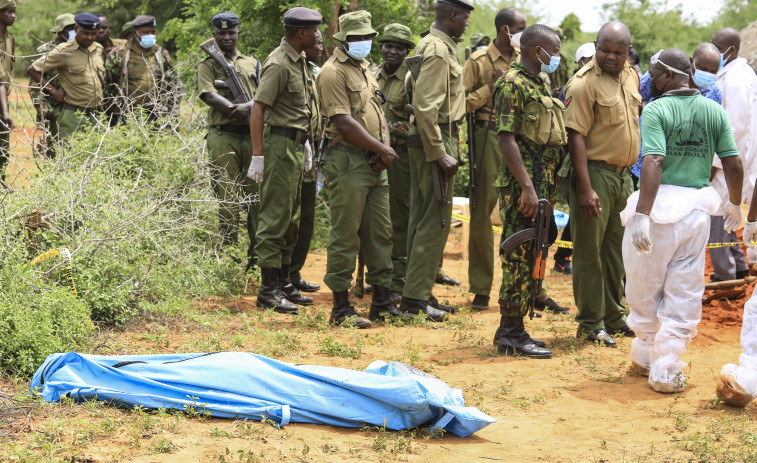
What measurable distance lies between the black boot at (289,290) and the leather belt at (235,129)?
1.37 metres

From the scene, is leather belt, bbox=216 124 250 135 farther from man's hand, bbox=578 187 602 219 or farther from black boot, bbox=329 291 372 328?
man's hand, bbox=578 187 602 219

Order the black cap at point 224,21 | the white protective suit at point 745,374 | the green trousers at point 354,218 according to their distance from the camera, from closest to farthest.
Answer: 1. the white protective suit at point 745,374
2. the green trousers at point 354,218
3. the black cap at point 224,21

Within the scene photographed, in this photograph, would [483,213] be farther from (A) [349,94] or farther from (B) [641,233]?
(B) [641,233]

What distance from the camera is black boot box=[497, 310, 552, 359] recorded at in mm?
5719

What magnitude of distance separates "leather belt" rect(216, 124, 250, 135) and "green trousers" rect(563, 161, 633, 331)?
316 centimetres

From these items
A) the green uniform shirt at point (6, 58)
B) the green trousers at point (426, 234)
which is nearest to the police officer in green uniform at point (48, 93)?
the green uniform shirt at point (6, 58)

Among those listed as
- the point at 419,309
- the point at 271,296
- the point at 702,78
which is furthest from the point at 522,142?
the point at 271,296

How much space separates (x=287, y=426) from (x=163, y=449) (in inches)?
27.1

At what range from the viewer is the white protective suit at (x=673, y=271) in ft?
15.9

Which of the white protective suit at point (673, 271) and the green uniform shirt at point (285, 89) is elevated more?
the green uniform shirt at point (285, 89)

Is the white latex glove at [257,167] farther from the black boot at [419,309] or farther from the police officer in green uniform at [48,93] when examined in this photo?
the police officer in green uniform at [48,93]

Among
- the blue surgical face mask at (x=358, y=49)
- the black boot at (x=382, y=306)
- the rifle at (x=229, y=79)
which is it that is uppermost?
the blue surgical face mask at (x=358, y=49)

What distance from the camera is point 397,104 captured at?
7336mm

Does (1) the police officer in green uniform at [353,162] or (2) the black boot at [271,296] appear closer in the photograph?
(1) the police officer in green uniform at [353,162]
